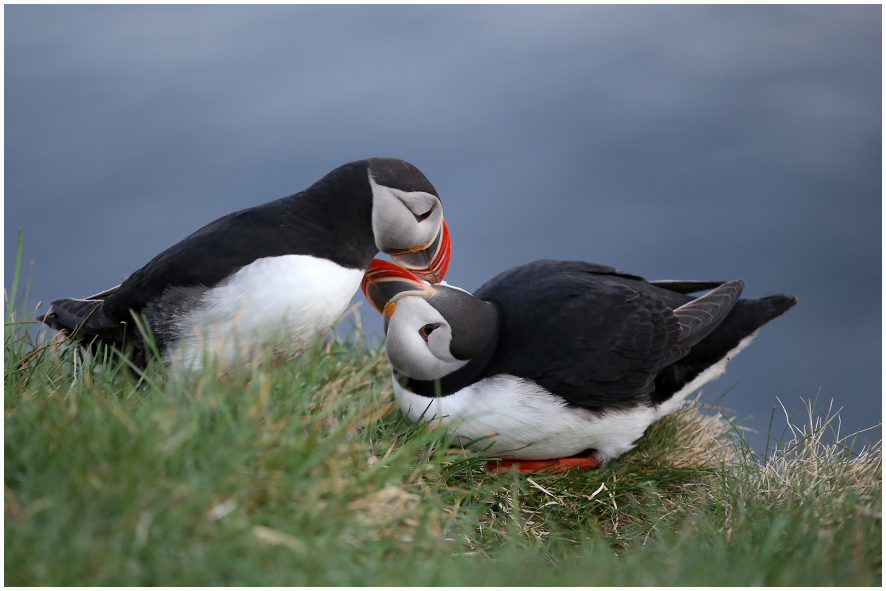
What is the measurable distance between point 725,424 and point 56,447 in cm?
401

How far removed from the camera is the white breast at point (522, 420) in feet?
10.8

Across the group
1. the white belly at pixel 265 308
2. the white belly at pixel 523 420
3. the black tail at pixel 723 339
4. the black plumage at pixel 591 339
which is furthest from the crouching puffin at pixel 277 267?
the black tail at pixel 723 339

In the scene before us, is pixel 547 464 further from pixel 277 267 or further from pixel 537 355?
pixel 277 267

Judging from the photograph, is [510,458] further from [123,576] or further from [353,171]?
[123,576]

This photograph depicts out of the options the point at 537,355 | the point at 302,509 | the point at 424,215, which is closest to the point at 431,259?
the point at 424,215

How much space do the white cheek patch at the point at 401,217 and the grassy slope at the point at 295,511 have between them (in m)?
0.63

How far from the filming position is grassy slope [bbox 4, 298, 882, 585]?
6.07 ft

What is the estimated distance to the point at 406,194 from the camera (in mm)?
3049

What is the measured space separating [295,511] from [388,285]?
61.1 inches

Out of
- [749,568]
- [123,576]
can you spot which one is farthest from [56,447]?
[749,568]

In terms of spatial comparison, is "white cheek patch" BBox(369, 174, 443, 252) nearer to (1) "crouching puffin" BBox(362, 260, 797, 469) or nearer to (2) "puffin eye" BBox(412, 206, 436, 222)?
(2) "puffin eye" BBox(412, 206, 436, 222)

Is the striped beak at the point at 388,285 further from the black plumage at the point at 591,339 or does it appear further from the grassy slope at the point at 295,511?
the grassy slope at the point at 295,511

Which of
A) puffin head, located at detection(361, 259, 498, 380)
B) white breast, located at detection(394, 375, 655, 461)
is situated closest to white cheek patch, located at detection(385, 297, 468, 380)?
puffin head, located at detection(361, 259, 498, 380)

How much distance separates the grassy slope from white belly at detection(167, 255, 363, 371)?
159 mm
